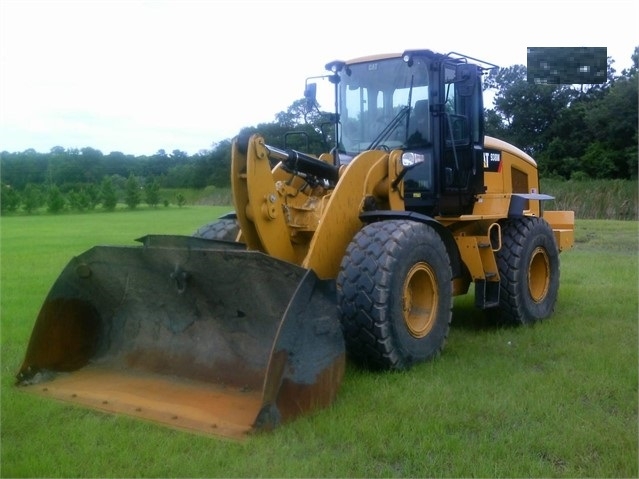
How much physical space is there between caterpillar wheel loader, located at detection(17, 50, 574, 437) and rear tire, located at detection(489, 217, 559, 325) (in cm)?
52

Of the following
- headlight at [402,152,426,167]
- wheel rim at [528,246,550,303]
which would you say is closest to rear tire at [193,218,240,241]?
headlight at [402,152,426,167]

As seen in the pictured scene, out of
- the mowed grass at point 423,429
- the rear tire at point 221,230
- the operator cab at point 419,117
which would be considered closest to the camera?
the mowed grass at point 423,429

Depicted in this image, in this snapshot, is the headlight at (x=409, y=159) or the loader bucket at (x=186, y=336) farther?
the headlight at (x=409, y=159)

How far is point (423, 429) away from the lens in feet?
15.0

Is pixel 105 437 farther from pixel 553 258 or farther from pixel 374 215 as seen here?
pixel 553 258

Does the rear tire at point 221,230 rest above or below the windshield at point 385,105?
below

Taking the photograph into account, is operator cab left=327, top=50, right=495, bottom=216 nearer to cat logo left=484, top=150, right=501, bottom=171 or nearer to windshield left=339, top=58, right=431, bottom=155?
windshield left=339, top=58, right=431, bottom=155

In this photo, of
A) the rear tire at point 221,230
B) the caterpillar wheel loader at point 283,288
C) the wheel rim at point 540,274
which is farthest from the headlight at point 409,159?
the wheel rim at point 540,274

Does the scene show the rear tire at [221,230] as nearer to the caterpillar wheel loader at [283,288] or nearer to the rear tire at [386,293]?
the caterpillar wheel loader at [283,288]

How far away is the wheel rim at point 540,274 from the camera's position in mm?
8195

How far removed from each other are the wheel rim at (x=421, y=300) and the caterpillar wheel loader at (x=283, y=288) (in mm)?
12

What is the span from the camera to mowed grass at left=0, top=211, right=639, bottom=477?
161 inches

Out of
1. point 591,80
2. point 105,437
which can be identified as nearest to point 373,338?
point 105,437

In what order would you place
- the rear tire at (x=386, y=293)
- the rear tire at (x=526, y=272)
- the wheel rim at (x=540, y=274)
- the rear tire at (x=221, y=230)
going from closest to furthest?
the rear tire at (x=386, y=293), the rear tire at (x=221, y=230), the rear tire at (x=526, y=272), the wheel rim at (x=540, y=274)
